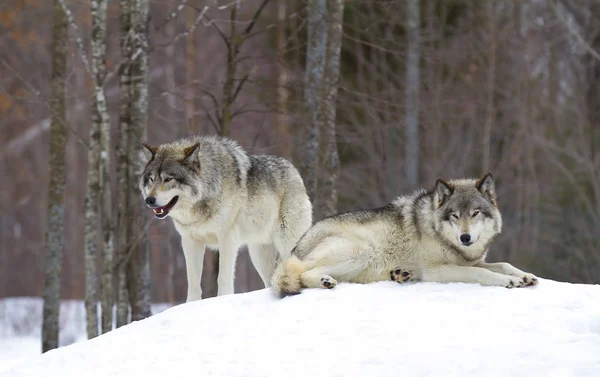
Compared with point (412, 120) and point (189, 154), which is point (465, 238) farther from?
point (412, 120)

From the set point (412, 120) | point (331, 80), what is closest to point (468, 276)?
point (331, 80)

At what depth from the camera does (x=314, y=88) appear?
1055 cm

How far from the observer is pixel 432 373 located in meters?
4.75

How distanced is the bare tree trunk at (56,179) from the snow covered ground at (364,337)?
463 cm

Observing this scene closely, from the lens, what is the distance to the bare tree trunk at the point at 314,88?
1048cm

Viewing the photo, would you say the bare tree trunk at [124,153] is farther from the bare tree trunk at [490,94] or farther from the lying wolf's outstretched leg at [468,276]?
the bare tree trunk at [490,94]

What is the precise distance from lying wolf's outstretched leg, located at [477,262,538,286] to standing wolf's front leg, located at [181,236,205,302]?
284 cm

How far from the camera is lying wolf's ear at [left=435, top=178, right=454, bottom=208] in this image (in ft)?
22.3

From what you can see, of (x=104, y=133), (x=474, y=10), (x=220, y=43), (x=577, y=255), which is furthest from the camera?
(x=220, y=43)

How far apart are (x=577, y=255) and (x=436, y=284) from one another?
13.2m

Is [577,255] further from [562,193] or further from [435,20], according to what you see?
[435,20]

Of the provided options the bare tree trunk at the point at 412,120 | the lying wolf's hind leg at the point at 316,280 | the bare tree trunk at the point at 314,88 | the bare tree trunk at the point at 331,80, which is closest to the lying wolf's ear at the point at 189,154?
the lying wolf's hind leg at the point at 316,280

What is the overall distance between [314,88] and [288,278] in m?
4.59

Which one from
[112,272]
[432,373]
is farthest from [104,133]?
[432,373]
